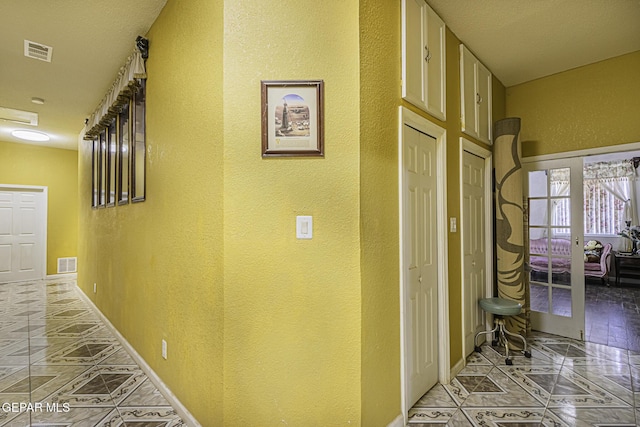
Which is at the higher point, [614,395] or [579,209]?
[579,209]

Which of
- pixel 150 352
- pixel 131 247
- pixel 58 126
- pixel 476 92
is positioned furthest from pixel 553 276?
pixel 58 126

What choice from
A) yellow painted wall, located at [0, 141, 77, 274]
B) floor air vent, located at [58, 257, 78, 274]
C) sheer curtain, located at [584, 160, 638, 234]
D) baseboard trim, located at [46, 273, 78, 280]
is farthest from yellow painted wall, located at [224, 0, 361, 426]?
sheer curtain, located at [584, 160, 638, 234]

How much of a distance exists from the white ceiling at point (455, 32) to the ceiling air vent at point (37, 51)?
4 cm

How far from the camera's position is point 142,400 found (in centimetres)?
208

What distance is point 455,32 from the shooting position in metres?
2.48

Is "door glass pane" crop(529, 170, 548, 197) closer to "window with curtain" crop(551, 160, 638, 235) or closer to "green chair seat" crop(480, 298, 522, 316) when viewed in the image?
"green chair seat" crop(480, 298, 522, 316)

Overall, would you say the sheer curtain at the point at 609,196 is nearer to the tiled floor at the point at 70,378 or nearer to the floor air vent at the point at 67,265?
the tiled floor at the point at 70,378

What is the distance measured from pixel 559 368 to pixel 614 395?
39 centimetres

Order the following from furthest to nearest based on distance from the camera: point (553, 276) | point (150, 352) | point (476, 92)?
point (553, 276) < point (476, 92) < point (150, 352)

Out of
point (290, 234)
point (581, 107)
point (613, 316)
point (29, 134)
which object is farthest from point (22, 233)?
point (613, 316)

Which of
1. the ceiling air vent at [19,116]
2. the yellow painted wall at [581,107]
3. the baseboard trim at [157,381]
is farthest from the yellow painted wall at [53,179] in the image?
the yellow painted wall at [581,107]

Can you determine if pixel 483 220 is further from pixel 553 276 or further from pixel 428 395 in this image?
pixel 428 395

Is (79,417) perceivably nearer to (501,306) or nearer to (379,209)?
(379,209)

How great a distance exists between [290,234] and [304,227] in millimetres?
79
